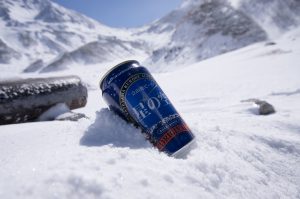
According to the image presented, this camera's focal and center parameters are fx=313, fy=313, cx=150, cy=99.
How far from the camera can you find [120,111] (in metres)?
1.73

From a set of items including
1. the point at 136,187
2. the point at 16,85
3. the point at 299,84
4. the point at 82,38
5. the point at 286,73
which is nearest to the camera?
the point at 136,187

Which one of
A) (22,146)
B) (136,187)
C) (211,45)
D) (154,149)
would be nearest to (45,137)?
(22,146)

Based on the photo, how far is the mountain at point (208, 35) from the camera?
25548mm

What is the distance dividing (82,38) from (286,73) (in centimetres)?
11801

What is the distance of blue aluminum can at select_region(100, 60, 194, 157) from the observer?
1.58 meters

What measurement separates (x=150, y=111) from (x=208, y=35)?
28.1m

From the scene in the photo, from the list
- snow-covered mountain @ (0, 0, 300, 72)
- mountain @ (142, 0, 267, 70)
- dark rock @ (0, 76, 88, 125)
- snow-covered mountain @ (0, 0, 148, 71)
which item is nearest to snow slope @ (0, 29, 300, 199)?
dark rock @ (0, 76, 88, 125)

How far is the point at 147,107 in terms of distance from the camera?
1620mm

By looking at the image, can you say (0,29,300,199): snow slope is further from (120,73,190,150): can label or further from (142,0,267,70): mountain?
(142,0,267,70): mountain

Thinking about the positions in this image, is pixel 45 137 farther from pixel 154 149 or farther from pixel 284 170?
pixel 284 170

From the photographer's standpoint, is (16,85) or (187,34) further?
(187,34)

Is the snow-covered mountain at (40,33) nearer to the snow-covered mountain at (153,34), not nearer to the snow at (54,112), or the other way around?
the snow-covered mountain at (153,34)

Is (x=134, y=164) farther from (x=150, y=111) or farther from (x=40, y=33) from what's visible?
(x=40, y=33)

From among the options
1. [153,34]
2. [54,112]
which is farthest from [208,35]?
[153,34]
